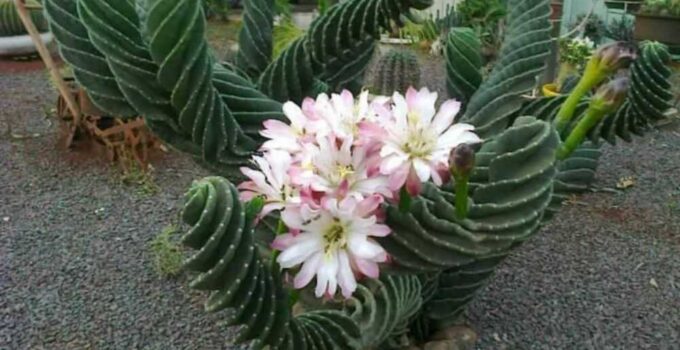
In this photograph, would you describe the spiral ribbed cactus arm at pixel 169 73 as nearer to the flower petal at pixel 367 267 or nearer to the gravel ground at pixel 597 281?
the flower petal at pixel 367 267

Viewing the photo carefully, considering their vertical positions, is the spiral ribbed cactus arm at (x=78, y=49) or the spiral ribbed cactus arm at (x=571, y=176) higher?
the spiral ribbed cactus arm at (x=78, y=49)

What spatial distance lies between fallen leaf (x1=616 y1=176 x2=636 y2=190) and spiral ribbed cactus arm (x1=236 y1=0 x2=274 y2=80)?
198cm

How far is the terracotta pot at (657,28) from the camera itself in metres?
5.27

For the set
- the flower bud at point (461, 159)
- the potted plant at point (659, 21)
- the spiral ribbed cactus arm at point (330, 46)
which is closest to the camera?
the flower bud at point (461, 159)

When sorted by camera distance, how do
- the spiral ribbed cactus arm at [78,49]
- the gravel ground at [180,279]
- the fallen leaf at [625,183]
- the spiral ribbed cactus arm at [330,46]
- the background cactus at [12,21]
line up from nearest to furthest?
the spiral ribbed cactus arm at [78,49], the spiral ribbed cactus arm at [330,46], the gravel ground at [180,279], the fallen leaf at [625,183], the background cactus at [12,21]

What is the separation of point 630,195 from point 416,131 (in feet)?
8.19

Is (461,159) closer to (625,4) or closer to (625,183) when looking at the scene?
(625,183)

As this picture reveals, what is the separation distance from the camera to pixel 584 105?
144 centimetres

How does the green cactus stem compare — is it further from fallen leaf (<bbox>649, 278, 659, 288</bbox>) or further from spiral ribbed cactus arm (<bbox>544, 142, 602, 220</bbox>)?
fallen leaf (<bbox>649, 278, 659, 288</bbox>)

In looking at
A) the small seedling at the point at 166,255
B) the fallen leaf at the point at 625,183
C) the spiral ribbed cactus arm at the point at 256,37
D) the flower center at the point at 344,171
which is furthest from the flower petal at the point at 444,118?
the fallen leaf at the point at 625,183

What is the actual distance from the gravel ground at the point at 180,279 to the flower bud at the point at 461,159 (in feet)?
4.10

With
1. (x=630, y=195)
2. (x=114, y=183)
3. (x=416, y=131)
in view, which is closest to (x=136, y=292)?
(x=114, y=183)

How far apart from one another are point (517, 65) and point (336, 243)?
73 centimetres

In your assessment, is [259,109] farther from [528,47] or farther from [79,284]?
[79,284]
